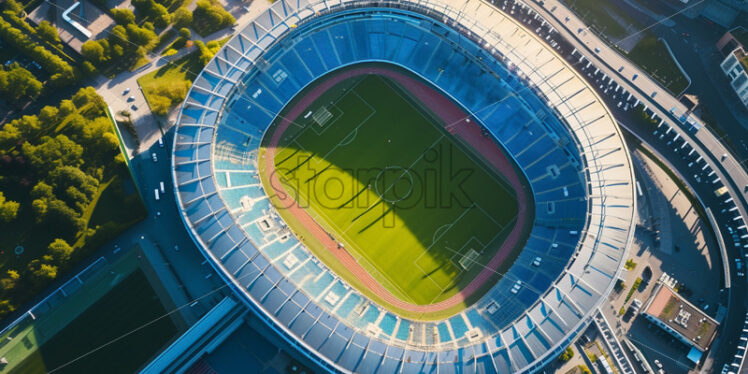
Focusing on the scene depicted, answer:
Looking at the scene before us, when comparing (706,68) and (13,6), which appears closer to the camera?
(13,6)

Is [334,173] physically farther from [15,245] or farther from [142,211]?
[15,245]

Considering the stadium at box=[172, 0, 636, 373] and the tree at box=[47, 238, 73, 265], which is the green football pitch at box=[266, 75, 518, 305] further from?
the tree at box=[47, 238, 73, 265]

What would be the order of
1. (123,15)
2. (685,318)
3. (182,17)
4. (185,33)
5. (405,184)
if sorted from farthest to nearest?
(182,17)
(185,33)
(123,15)
(405,184)
(685,318)

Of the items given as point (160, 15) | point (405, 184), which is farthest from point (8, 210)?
point (405, 184)

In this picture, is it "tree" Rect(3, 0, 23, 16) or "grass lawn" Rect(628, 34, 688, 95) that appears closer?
"tree" Rect(3, 0, 23, 16)

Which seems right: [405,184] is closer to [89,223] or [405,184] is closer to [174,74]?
[174,74]

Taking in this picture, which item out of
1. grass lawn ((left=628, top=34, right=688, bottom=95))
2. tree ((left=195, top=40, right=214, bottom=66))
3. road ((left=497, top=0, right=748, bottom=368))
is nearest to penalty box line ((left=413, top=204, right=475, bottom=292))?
road ((left=497, top=0, right=748, bottom=368))
